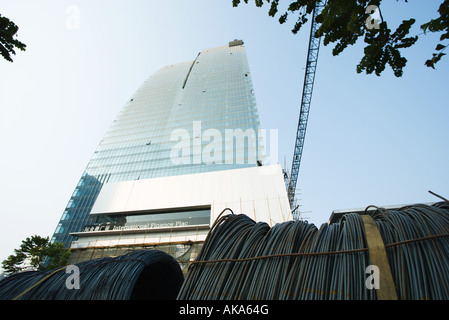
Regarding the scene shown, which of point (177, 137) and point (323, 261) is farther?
point (177, 137)

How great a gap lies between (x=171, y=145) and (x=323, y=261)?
3922cm

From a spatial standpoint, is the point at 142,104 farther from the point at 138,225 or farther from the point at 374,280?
the point at 374,280

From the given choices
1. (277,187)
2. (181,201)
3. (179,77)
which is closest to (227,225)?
(277,187)

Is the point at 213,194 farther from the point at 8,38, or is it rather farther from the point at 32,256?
the point at 8,38

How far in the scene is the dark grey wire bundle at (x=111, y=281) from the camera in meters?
2.60

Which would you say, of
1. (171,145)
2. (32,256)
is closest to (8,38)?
(32,256)

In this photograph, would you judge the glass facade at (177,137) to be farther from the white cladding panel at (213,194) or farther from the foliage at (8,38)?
the foliage at (8,38)

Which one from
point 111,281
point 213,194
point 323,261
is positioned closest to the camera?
point 323,261

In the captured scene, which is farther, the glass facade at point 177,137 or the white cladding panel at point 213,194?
the glass facade at point 177,137

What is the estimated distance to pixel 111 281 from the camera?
265 centimetres

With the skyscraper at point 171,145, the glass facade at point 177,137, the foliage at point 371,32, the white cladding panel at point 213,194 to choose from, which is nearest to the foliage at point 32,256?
the skyscraper at point 171,145

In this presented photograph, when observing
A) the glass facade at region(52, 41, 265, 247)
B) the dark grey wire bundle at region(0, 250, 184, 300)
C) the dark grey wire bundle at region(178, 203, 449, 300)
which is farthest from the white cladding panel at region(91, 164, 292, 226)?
the dark grey wire bundle at region(178, 203, 449, 300)

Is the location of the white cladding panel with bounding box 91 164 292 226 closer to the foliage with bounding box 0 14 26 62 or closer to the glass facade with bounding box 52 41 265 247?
the glass facade with bounding box 52 41 265 247

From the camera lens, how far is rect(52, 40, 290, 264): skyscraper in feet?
85.5
